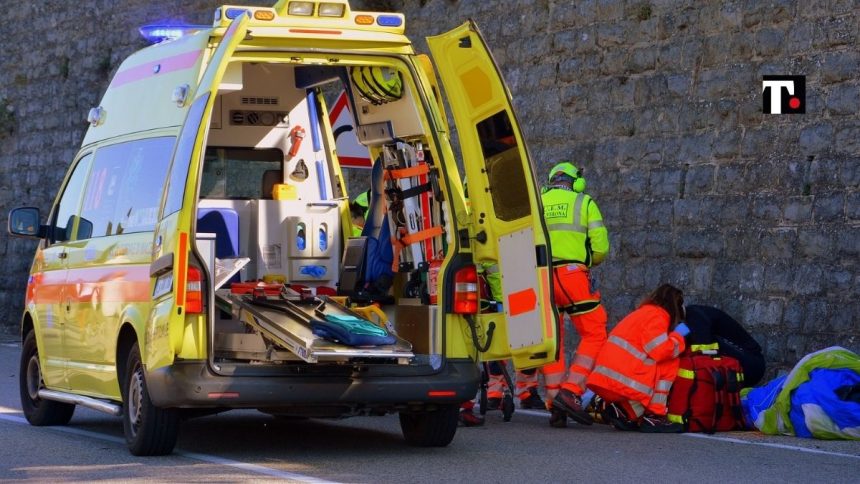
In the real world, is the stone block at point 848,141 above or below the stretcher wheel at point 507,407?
above

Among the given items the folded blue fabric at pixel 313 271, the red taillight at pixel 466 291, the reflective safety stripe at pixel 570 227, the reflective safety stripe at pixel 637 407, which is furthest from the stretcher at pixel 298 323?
the reflective safety stripe at pixel 570 227

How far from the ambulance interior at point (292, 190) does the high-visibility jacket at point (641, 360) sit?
5.06ft

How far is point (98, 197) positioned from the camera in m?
9.54

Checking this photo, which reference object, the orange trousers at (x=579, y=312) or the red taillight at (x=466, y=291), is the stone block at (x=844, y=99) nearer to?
the orange trousers at (x=579, y=312)

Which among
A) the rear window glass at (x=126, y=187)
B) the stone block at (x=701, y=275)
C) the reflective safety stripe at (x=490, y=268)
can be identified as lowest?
the stone block at (x=701, y=275)

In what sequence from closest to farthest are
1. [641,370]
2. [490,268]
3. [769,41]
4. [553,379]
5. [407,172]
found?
[490,268] < [407,172] < [641,370] < [553,379] < [769,41]

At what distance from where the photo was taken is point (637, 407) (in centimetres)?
1021

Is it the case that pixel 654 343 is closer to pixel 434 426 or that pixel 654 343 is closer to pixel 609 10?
pixel 434 426

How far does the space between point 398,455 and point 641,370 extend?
7.02 feet

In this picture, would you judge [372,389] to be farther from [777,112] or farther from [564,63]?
[564,63]

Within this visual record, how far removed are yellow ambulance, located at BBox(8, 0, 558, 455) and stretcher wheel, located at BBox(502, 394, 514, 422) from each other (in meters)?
1.39

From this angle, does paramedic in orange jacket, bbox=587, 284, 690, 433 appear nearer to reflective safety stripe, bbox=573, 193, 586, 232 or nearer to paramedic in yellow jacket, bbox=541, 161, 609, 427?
paramedic in yellow jacket, bbox=541, 161, 609, 427

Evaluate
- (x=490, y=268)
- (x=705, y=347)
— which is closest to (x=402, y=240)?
(x=490, y=268)

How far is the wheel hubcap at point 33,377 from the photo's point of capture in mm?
10391
